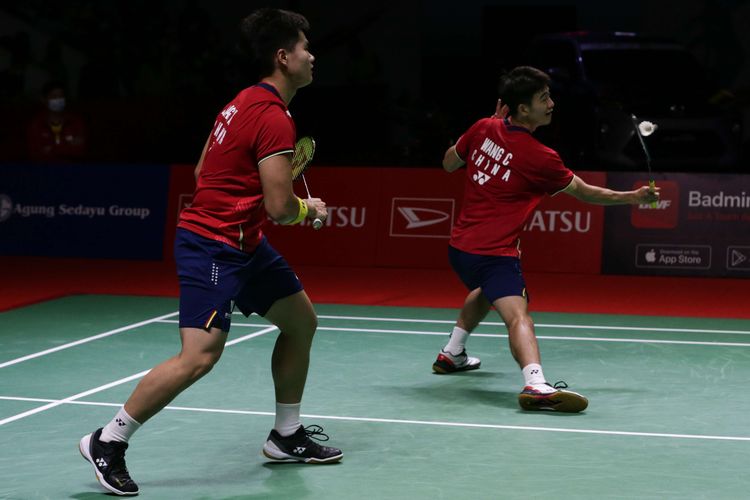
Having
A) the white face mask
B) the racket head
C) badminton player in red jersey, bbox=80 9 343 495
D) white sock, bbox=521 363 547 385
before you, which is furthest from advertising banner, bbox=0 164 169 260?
badminton player in red jersey, bbox=80 9 343 495

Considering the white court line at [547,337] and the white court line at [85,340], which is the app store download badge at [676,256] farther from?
the white court line at [85,340]

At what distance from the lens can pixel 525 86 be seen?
6.79m

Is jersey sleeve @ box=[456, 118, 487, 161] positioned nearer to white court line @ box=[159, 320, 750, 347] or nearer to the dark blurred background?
white court line @ box=[159, 320, 750, 347]

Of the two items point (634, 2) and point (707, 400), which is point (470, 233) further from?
point (634, 2)

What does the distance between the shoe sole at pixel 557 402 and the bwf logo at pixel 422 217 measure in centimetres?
655

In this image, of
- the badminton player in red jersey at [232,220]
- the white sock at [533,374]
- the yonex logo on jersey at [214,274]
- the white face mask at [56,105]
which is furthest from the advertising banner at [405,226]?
the yonex logo on jersey at [214,274]

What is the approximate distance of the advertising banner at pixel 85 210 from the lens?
13680 mm

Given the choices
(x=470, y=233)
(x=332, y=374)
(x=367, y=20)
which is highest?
(x=367, y=20)

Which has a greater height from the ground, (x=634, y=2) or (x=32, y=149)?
(x=634, y=2)

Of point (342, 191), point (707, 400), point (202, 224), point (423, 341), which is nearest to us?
point (202, 224)

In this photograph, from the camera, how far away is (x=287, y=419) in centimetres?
541

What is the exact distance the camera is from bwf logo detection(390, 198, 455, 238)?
510 inches

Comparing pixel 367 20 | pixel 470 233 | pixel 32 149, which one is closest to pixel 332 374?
pixel 470 233

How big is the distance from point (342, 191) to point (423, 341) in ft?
15.5
